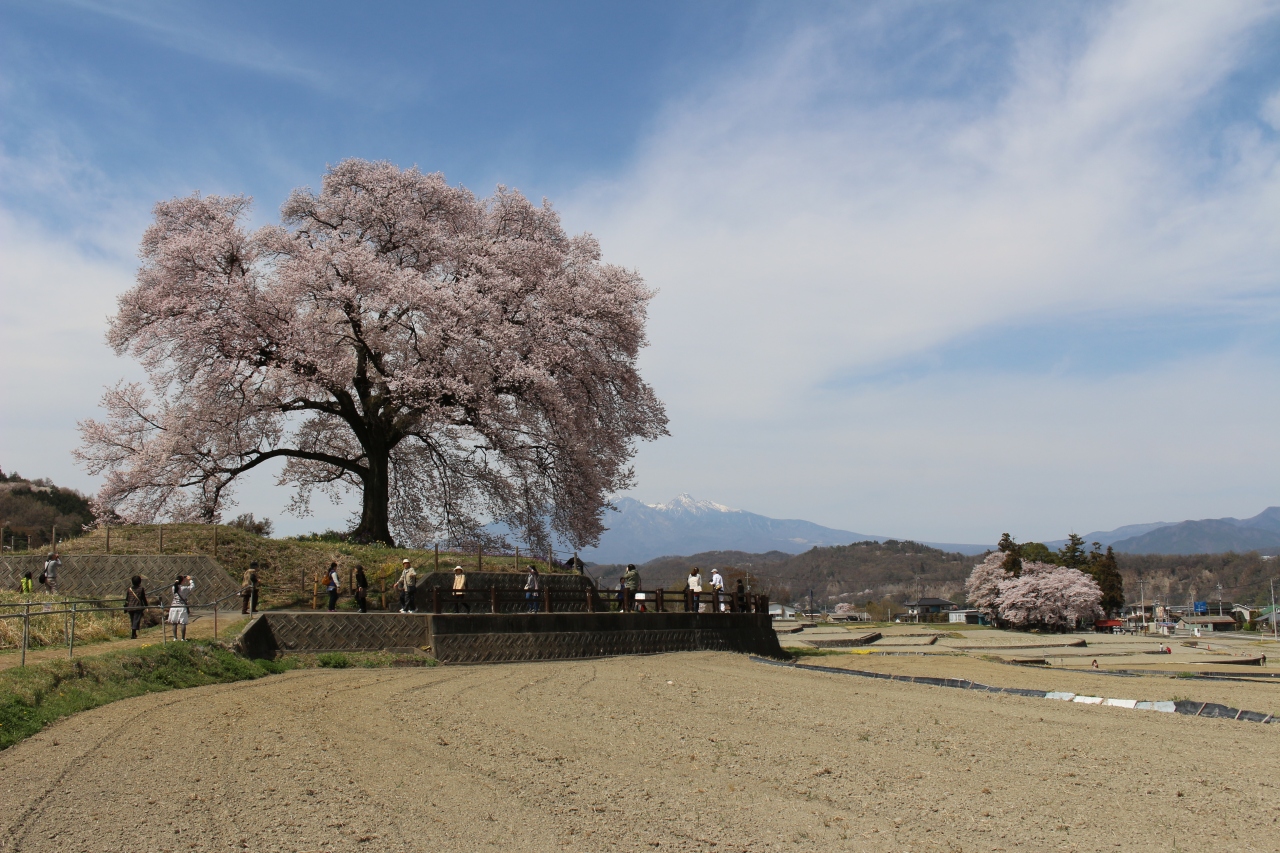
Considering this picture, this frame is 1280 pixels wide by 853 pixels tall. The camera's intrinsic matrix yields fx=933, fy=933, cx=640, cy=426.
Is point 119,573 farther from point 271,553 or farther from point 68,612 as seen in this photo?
point 68,612

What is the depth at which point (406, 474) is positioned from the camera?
32344mm

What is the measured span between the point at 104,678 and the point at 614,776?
8.48m

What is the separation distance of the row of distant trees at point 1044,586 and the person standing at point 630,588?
63.4 m

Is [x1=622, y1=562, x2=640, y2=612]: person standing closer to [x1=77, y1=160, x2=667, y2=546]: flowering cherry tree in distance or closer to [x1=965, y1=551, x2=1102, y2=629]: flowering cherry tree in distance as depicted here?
[x1=77, y1=160, x2=667, y2=546]: flowering cherry tree in distance

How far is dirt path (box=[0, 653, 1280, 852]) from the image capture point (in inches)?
287

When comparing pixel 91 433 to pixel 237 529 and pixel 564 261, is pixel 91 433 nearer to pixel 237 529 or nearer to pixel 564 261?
pixel 237 529

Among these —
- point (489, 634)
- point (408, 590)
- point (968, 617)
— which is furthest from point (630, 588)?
point (968, 617)

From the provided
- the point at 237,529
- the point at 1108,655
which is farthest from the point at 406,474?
the point at 1108,655

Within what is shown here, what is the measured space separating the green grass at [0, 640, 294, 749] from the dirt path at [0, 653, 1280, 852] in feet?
1.49

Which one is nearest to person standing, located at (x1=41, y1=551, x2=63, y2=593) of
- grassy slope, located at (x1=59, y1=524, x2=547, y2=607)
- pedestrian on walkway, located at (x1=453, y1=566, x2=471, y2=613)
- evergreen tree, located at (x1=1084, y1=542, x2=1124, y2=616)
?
grassy slope, located at (x1=59, y1=524, x2=547, y2=607)

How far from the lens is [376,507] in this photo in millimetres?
29484

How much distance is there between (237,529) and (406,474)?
242 inches

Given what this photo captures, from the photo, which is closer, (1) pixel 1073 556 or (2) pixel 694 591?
(2) pixel 694 591

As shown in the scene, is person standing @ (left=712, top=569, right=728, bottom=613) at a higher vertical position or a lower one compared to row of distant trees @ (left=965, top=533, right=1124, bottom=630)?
higher
